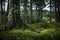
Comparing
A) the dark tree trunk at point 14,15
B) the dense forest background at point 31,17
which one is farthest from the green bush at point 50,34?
the dark tree trunk at point 14,15

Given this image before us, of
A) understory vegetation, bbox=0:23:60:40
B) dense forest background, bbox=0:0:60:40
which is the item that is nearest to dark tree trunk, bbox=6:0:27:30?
dense forest background, bbox=0:0:60:40

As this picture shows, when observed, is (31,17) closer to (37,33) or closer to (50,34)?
(37,33)

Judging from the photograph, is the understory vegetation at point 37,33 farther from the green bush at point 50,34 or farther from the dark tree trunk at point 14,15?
the dark tree trunk at point 14,15

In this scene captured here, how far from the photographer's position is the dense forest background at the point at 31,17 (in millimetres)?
5105

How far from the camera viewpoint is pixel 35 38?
508 centimetres

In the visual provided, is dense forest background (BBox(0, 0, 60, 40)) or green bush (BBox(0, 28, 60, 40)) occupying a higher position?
dense forest background (BBox(0, 0, 60, 40))

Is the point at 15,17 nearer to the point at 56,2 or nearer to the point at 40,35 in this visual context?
the point at 40,35

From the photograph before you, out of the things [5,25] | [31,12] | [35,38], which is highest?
[31,12]

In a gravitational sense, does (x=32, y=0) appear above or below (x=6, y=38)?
above

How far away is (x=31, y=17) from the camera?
17.0 ft

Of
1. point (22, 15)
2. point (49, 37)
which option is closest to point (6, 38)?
point (22, 15)

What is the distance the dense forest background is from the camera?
5105 mm

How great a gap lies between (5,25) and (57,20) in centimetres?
142

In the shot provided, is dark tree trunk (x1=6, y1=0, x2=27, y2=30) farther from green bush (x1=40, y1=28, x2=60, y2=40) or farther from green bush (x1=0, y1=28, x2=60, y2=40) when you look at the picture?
green bush (x1=40, y1=28, x2=60, y2=40)
